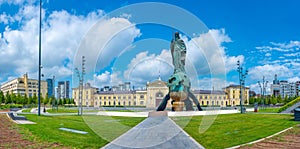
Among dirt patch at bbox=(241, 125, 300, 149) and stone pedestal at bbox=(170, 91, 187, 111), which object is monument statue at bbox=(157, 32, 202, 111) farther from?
dirt patch at bbox=(241, 125, 300, 149)

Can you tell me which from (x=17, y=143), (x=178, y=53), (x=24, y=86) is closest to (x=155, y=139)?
A: (x=17, y=143)

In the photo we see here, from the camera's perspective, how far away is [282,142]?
13.3 m

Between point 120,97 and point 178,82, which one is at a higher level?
point 178,82

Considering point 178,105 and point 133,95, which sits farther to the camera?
point 133,95

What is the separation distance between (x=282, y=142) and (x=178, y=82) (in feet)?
64.6

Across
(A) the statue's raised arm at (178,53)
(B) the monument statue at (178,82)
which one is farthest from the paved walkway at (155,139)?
(A) the statue's raised arm at (178,53)

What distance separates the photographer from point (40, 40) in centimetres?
3030

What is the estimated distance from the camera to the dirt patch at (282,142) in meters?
12.5

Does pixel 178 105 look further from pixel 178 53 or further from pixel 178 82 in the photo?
pixel 178 53

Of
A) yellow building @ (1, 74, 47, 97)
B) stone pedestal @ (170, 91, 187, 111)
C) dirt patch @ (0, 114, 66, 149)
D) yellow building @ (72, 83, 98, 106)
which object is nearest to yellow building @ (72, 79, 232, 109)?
yellow building @ (72, 83, 98, 106)

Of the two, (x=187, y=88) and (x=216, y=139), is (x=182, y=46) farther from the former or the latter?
(x=216, y=139)

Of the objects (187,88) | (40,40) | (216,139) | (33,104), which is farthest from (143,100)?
(216,139)

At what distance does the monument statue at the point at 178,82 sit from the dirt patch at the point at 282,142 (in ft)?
58.3

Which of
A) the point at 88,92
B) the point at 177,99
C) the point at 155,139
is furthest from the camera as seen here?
the point at 177,99
